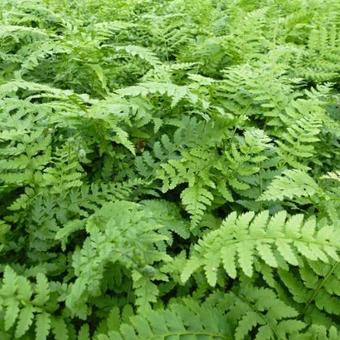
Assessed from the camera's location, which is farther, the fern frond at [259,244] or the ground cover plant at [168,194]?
the ground cover plant at [168,194]

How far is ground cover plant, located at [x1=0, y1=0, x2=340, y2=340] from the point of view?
180 centimetres

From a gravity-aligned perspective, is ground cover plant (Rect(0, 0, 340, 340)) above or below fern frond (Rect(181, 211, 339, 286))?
below

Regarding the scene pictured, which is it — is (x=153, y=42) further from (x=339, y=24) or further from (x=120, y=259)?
(x=120, y=259)

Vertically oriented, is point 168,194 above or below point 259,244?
below

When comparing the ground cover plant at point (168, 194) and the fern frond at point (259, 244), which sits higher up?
the fern frond at point (259, 244)

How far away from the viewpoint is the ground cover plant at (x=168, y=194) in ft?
5.90

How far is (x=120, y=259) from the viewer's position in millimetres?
1839

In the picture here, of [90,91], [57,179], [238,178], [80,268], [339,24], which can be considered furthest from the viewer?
[339,24]

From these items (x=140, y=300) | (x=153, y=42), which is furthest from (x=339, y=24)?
(x=140, y=300)

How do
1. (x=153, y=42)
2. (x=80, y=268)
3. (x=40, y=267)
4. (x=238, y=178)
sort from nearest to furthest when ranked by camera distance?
(x=80, y=268) < (x=40, y=267) < (x=238, y=178) < (x=153, y=42)

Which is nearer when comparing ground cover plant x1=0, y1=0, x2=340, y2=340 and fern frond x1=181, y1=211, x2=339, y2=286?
fern frond x1=181, y1=211, x2=339, y2=286

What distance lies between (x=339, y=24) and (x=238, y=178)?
260 cm

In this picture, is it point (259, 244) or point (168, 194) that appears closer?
point (259, 244)

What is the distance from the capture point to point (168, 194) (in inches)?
101
